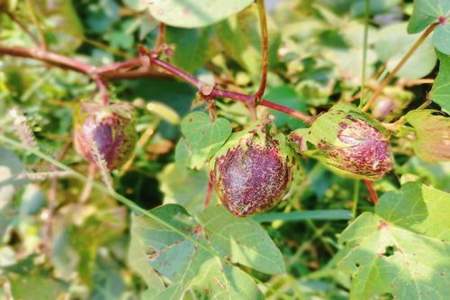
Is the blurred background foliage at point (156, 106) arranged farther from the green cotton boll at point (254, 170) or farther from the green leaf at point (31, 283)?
the green cotton boll at point (254, 170)

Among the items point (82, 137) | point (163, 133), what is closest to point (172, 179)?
point (163, 133)

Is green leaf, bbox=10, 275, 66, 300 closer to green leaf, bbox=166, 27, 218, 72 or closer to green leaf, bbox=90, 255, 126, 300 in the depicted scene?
green leaf, bbox=90, 255, 126, 300

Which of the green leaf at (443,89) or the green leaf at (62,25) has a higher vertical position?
the green leaf at (443,89)

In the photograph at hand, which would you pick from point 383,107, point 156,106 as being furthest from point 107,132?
point 383,107

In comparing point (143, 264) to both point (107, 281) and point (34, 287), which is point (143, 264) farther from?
point (107, 281)

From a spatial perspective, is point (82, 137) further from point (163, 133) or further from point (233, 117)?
point (163, 133)

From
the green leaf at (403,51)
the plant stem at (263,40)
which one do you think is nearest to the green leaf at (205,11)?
the plant stem at (263,40)

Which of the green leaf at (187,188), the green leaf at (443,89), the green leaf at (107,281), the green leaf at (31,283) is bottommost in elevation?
the green leaf at (107,281)
